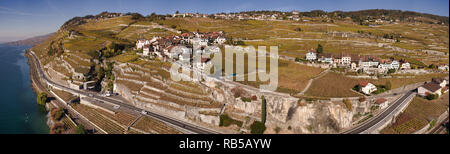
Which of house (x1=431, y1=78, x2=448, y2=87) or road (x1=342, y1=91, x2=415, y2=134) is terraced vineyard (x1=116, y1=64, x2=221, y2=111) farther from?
house (x1=431, y1=78, x2=448, y2=87)

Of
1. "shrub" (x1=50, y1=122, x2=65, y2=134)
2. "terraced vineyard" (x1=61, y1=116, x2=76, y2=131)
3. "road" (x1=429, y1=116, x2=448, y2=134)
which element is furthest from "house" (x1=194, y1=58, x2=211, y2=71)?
"road" (x1=429, y1=116, x2=448, y2=134)

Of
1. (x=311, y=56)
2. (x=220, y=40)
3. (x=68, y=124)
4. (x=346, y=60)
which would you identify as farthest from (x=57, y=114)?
(x=346, y=60)

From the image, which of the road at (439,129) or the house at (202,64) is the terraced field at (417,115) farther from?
the house at (202,64)

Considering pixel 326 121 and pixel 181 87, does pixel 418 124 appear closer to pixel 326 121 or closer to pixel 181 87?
pixel 326 121

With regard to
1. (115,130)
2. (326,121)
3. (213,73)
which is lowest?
(115,130)

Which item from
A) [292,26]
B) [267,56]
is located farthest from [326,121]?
[292,26]

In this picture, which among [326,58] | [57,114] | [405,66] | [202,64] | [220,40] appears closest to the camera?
[57,114]

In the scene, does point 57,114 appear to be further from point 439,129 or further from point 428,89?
point 428,89
